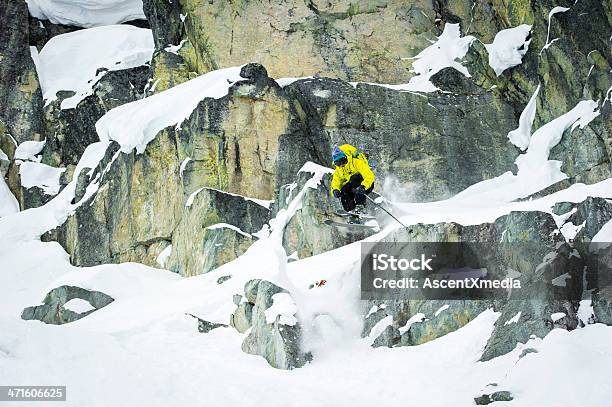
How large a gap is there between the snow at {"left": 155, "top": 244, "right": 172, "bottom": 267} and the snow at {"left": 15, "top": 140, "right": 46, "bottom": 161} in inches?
427

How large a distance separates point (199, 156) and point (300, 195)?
4.58m

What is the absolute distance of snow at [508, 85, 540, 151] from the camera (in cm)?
2400

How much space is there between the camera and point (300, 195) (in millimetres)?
19656

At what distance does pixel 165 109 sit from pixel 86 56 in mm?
12270

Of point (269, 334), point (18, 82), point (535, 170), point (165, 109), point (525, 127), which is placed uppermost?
point (18, 82)

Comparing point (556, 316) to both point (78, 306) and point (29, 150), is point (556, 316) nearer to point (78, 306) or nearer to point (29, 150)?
point (78, 306)

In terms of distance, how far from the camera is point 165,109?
25062mm

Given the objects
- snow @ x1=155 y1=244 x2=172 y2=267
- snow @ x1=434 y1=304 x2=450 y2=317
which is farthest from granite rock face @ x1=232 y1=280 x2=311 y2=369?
snow @ x1=155 y1=244 x2=172 y2=267

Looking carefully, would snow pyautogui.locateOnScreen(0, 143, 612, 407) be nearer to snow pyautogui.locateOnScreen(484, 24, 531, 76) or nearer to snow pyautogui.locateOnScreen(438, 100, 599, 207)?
snow pyautogui.locateOnScreen(438, 100, 599, 207)

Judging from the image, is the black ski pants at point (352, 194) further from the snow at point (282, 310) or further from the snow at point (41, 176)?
the snow at point (41, 176)

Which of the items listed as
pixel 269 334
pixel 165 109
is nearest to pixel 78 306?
pixel 165 109

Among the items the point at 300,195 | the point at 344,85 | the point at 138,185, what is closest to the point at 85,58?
the point at 138,185

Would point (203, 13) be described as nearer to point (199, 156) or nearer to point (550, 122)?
point (199, 156)

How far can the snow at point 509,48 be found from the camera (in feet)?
81.1
